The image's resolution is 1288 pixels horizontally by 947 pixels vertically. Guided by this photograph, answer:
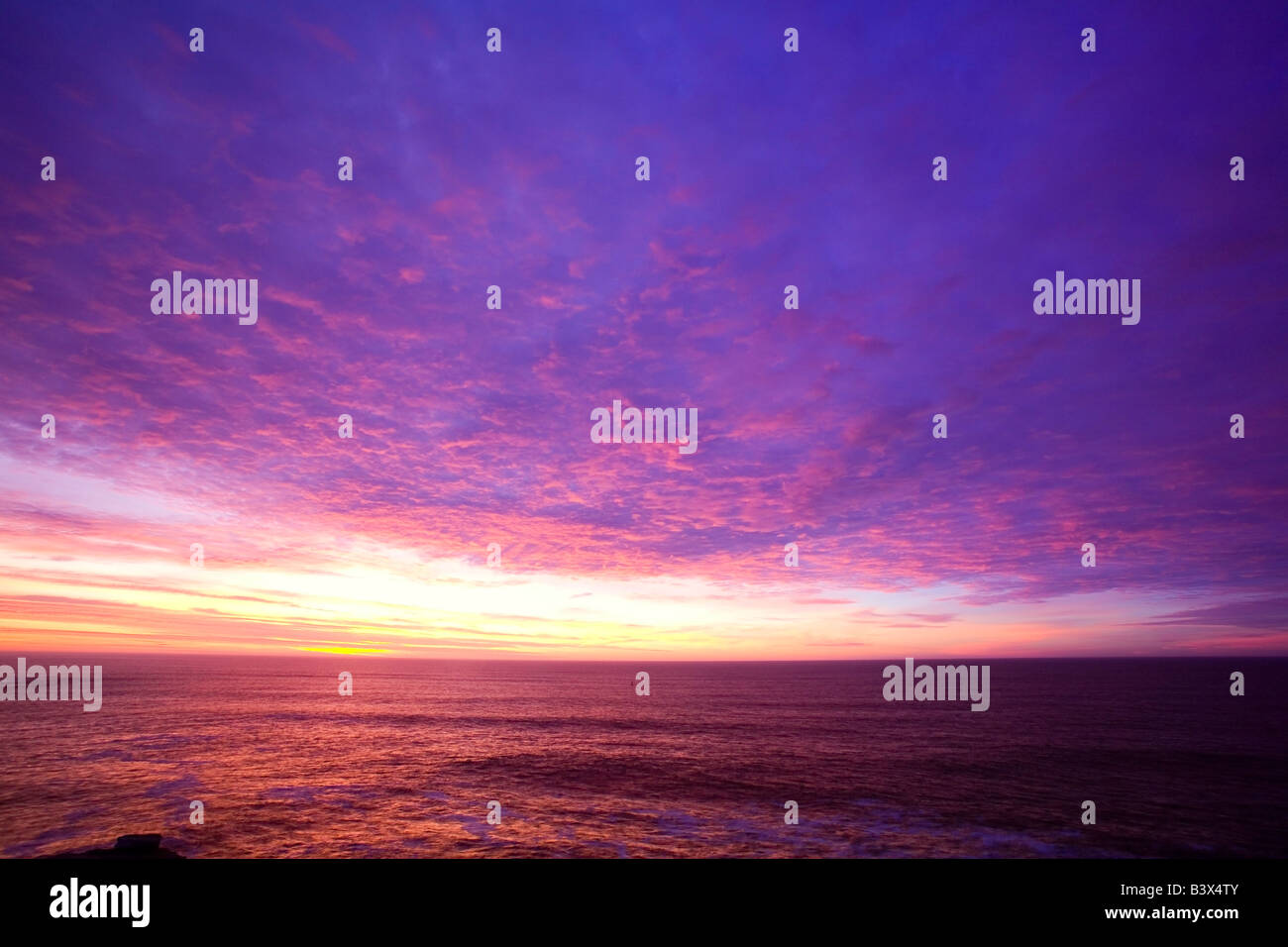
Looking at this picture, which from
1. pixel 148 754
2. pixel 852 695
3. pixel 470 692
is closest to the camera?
pixel 148 754

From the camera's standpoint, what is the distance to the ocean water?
2077cm

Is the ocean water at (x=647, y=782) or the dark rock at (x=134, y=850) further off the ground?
the dark rock at (x=134, y=850)

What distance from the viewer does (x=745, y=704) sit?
70312mm

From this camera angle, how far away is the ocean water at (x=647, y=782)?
20.8 meters

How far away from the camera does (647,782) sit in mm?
30500

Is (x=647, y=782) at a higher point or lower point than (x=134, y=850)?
lower

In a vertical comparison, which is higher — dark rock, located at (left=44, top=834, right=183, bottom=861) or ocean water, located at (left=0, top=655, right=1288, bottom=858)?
dark rock, located at (left=44, top=834, right=183, bottom=861)

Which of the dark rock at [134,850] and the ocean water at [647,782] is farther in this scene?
the ocean water at [647,782]

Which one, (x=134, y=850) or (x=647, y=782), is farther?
(x=647, y=782)

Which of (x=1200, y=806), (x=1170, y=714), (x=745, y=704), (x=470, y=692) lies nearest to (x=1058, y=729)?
(x=1170, y=714)

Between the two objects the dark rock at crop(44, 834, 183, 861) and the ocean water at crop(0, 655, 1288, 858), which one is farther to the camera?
the ocean water at crop(0, 655, 1288, 858)
